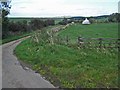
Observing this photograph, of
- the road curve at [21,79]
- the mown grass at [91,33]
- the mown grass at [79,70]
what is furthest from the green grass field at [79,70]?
the mown grass at [91,33]

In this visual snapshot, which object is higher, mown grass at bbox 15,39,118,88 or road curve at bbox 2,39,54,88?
mown grass at bbox 15,39,118,88

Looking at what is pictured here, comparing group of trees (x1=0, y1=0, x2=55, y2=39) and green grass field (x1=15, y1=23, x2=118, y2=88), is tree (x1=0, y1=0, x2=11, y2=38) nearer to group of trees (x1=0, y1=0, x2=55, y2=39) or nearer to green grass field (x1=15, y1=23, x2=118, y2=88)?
group of trees (x1=0, y1=0, x2=55, y2=39)

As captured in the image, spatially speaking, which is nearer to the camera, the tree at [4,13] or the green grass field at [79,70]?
→ the green grass field at [79,70]

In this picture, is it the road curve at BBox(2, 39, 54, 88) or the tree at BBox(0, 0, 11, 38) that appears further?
the tree at BBox(0, 0, 11, 38)

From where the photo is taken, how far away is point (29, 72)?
43.9ft

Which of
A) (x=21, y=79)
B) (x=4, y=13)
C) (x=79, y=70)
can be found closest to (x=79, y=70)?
(x=79, y=70)

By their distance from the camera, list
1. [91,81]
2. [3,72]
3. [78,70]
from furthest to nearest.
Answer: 1. [3,72]
2. [78,70]
3. [91,81]

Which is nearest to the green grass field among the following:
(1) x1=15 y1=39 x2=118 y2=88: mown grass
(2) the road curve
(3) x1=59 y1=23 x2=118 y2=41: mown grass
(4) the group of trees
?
(1) x1=15 y1=39 x2=118 y2=88: mown grass

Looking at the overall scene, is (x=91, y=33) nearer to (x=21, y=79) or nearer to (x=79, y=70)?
(x=79, y=70)

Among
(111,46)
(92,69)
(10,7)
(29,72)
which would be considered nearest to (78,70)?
(92,69)

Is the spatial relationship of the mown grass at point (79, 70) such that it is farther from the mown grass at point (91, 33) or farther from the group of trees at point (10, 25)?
the group of trees at point (10, 25)

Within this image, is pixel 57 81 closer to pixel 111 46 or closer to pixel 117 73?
pixel 117 73

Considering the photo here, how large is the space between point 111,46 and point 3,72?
9594 mm

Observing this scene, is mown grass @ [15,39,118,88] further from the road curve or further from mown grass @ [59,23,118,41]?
mown grass @ [59,23,118,41]
